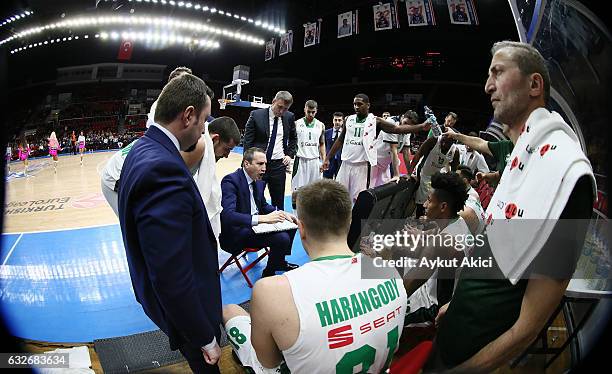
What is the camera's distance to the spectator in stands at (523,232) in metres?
1.00

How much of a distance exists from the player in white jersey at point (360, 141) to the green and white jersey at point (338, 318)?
352 centimetres

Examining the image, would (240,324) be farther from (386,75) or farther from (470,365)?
(386,75)

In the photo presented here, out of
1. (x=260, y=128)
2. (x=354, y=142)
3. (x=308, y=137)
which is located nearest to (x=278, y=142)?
(x=260, y=128)

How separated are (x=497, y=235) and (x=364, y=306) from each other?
605mm

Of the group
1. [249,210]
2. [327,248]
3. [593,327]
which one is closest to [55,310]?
[249,210]

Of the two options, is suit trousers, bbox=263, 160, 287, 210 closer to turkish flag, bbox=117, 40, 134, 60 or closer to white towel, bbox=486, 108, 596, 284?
white towel, bbox=486, 108, 596, 284

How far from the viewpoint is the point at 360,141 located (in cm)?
492

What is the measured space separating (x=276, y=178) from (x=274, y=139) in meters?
0.59

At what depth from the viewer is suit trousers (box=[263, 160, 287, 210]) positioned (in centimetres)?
489

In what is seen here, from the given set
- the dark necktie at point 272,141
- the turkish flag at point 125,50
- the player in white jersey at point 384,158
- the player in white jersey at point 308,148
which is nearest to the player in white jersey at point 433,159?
the player in white jersey at point 384,158

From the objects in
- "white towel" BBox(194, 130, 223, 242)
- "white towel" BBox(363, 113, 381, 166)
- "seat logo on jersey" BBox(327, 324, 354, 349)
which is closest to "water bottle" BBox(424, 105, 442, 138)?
"white towel" BBox(363, 113, 381, 166)

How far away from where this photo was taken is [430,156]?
15.1ft

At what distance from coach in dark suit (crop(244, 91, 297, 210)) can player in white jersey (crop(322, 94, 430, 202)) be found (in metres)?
0.84
